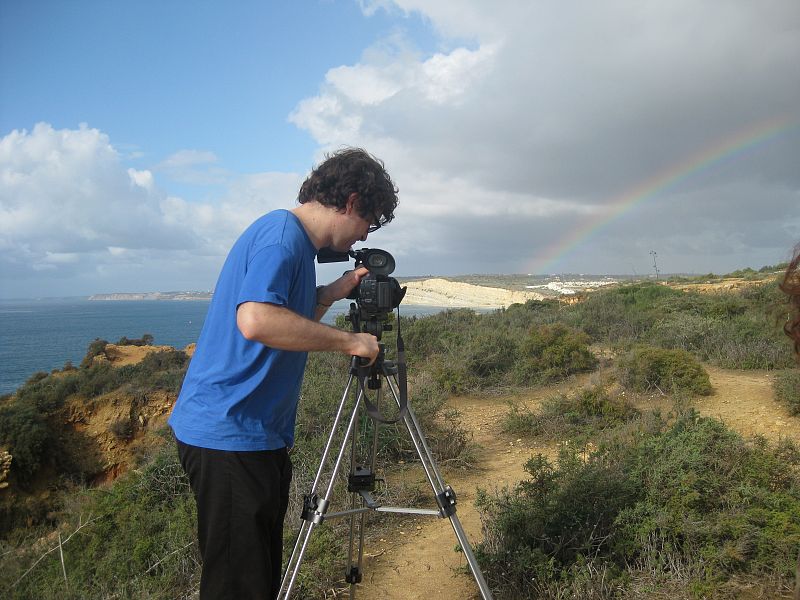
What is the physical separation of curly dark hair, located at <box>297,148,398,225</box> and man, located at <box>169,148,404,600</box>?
0.18 m

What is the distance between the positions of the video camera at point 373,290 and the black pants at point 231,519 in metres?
0.64

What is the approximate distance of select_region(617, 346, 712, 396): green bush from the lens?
6.11m

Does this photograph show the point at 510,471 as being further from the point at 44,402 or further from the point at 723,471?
the point at 44,402

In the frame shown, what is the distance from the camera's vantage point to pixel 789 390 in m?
5.26

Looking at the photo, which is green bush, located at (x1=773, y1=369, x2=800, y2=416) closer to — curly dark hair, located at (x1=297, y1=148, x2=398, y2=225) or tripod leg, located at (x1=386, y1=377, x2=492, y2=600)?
tripod leg, located at (x1=386, y1=377, x2=492, y2=600)

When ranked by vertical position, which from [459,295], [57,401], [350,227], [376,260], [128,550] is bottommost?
[57,401]

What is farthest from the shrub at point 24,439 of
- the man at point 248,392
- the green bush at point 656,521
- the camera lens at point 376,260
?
the camera lens at point 376,260

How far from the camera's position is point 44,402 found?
987cm

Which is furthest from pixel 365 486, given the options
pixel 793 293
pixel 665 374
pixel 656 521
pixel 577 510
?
pixel 665 374

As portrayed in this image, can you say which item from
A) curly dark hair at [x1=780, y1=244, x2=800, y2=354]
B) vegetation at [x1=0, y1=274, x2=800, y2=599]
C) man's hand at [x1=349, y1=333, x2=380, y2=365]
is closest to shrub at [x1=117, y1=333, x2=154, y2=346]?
vegetation at [x1=0, y1=274, x2=800, y2=599]

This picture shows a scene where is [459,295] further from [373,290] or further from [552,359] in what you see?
[373,290]

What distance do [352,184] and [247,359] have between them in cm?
71

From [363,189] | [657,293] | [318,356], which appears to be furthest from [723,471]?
[657,293]

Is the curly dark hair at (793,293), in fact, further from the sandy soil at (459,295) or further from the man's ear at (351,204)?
the sandy soil at (459,295)
